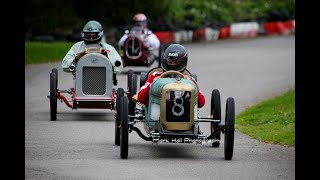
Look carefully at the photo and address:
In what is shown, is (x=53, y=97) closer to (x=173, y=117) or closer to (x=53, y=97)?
(x=53, y=97)

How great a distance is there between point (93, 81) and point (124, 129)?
16.7ft

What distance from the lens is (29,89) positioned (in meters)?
24.1

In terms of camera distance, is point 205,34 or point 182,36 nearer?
point 182,36

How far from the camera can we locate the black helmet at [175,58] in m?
14.4

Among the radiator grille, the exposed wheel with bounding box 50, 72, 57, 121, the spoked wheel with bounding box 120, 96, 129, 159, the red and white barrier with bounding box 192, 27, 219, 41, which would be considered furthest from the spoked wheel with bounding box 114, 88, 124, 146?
the red and white barrier with bounding box 192, 27, 219, 41

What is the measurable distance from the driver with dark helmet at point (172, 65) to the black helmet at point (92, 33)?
427 centimetres

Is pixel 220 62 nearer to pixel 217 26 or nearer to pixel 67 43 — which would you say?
pixel 67 43

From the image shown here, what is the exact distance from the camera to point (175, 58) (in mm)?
14430

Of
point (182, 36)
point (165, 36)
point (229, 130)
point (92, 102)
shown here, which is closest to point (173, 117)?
point (229, 130)

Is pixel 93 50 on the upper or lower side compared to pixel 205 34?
lower

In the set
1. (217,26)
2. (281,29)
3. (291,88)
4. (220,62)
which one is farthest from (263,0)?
(291,88)

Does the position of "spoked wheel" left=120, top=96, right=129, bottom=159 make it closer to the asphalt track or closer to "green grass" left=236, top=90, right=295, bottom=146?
the asphalt track

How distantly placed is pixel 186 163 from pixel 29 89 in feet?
37.0
